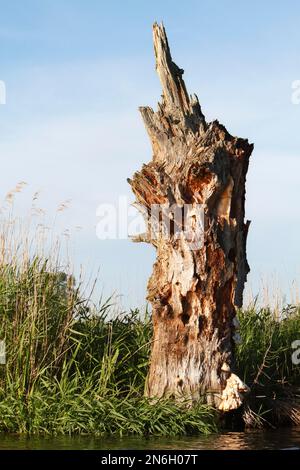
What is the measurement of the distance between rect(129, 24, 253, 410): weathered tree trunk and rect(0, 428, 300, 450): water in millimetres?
599

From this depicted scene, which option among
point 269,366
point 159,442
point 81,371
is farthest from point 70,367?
point 269,366

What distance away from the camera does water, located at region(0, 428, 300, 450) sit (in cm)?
755

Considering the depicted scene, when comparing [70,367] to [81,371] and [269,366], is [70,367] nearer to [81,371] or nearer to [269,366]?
[81,371]

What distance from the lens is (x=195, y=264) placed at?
28.2 feet

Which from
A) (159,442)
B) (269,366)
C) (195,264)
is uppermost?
(195,264)

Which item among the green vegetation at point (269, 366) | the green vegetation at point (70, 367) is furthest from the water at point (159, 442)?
the green vegetation at point (269, 366)

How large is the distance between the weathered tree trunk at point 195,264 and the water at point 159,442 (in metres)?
0.60

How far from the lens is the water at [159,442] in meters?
7.55

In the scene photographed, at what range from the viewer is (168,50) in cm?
917

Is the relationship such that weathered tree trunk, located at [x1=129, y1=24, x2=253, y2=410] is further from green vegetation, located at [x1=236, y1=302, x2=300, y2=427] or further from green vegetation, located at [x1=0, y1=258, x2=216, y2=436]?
green vegetation, located at [x1=236, y1=302, x2=300, y2=427]

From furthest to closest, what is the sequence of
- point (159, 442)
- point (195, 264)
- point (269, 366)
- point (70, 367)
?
point (269, 366) → point (70, 367) → point (195, 264) → point (159, 442)

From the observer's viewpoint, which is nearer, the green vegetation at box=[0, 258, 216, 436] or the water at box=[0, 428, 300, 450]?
the water at box=[0, 428, 300, 450]

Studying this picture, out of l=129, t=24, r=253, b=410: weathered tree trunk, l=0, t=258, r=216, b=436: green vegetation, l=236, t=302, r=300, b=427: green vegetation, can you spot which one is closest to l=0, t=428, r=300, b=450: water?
l=0, t=258, r=216, b=436: green vegetation

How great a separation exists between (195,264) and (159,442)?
1.83 m
